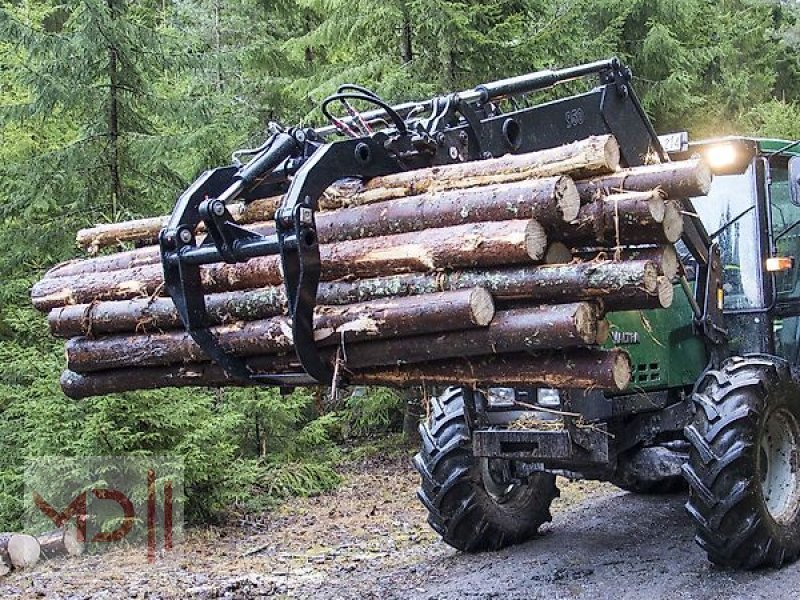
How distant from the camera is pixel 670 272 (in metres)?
4.13

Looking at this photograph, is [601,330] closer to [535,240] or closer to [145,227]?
[535,240]

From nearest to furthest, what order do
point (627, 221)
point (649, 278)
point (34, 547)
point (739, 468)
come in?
1. point (649, 278)
2. point (627, 221)
3. point (739, 468)
4. point (34, 547)

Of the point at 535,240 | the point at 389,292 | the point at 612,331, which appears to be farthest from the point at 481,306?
the point at 612,331

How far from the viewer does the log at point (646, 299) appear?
3943 millimetres

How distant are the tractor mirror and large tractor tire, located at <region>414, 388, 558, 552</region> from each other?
2.71 m

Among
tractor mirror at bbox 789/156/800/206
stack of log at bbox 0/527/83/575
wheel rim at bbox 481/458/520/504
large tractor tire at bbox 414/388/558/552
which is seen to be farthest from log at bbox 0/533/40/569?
tractor mirror at bbox 789/156/800/206

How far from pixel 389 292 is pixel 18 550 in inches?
197

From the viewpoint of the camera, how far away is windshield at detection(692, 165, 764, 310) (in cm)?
648

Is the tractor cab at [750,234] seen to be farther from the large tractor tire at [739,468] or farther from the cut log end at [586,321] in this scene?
the cut log end at [586,321]

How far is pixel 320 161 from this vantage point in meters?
4.25

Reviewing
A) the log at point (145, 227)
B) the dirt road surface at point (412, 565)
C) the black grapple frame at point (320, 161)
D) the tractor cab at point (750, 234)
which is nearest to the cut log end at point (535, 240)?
the black grapple frame at point (320, 161)

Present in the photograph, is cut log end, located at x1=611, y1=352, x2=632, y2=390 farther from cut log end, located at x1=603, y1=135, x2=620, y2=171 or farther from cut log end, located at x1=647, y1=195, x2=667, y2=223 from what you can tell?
cut log end, located at x1=603, y1=135, x2=620, y2=171

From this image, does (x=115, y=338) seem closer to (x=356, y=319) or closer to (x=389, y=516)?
(x=356, y=319)

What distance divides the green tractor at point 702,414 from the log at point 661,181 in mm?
1473
